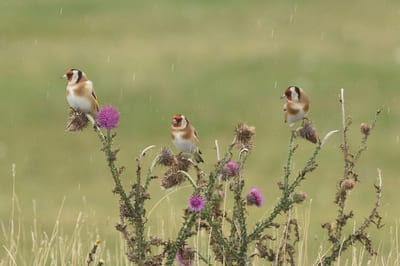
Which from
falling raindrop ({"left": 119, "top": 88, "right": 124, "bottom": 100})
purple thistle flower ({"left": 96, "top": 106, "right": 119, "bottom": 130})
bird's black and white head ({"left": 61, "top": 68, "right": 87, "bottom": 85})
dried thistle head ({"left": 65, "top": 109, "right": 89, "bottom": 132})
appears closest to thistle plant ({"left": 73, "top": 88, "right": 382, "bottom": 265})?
purple thistle flower ({"left": 96, "top": 106, "right": 119, "bottom": 130})

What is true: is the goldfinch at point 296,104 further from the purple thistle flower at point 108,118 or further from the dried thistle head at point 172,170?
the purple thistle flower at point 108,118

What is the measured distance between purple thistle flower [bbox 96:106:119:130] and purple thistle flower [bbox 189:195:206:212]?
40cm

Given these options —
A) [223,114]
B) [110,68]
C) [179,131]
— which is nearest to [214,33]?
[110,68]

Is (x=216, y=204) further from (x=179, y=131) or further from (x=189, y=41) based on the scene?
(x=189, y=41)

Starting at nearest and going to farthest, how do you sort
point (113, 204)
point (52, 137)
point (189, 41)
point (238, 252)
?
point (238, 252) → point (113, 204) → point (52, 137) → point (189, 41)

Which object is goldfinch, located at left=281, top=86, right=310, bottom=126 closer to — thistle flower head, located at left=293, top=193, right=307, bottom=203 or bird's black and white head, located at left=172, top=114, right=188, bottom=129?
thistle flower head, located at left=293, top=193, right=307, bottom=203

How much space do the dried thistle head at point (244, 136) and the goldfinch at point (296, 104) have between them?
0.52ft

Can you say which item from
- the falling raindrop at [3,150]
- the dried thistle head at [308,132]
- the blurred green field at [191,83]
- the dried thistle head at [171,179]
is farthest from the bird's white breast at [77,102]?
the falling raindrop at [3,150]

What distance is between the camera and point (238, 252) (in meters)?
4.57

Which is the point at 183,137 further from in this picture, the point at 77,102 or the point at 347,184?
the point at 347,184

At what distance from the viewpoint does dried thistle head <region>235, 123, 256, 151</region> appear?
4508 millimetres

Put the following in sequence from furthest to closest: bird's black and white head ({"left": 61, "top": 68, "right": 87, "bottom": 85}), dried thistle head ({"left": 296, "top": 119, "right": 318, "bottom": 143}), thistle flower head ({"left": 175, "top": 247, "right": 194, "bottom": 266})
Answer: thistle flower head ({"left": 175, "top": 247, "right": 194, "bottom": 266}), bird's black and white head ({"left": 61, "top": 68, "right": 87, "bottom": 85}), dried thistle head ({"left": 296, "top": 119, "right": 318, "bottom": 143})

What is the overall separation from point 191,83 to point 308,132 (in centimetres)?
1535

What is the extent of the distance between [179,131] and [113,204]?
32.3ft
